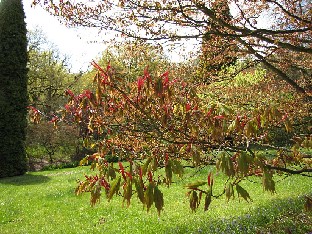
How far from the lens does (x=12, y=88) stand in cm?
1714

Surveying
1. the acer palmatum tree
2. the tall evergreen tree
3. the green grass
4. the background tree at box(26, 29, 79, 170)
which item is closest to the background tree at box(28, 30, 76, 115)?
the background tree at box(26, 29, 79, 170)

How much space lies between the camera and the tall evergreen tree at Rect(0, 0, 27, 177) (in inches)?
666

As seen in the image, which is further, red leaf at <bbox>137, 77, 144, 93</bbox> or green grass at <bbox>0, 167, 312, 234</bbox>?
green grass at <bbox>0, 167, 312, 234</bbox>

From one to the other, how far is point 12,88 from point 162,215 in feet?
42.1

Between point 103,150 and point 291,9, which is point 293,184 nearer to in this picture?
A: point 291,9

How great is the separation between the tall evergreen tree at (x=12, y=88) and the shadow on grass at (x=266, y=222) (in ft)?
43.5

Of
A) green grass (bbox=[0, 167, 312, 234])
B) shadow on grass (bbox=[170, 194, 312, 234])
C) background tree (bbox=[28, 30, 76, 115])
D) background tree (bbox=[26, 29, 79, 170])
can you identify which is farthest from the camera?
background tree (bbox=[28, 30, 76, 115])

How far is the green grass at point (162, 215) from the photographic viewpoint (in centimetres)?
603

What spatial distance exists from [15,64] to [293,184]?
1464 centimetres

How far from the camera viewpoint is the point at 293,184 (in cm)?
1047

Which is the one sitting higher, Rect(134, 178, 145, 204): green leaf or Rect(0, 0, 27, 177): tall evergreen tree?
Rect(0, 0, 27, 177): tall evergreen tree

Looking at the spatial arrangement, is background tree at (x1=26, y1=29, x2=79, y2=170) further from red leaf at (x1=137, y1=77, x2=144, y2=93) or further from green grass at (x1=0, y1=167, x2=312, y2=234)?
red leaf at (x1=137, y1=77, x2=144, y2=93)

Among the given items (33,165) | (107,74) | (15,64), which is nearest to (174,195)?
(107,74)

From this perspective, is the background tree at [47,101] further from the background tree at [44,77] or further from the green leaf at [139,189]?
the green leaf at [139,189]
